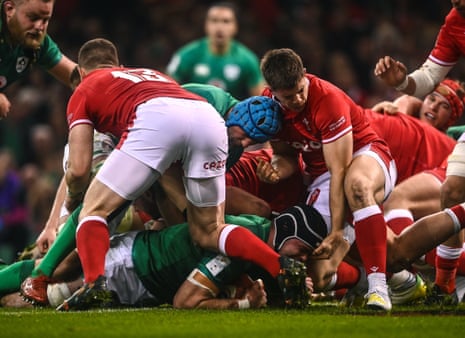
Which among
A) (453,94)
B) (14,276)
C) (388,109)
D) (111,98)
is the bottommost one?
(14,276)

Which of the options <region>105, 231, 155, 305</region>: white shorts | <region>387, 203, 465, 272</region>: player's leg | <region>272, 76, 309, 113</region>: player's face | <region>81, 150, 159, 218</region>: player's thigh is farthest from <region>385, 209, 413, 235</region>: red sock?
<region>81, 150, 159, 218</region>: player's thigh

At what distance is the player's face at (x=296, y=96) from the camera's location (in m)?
6.11

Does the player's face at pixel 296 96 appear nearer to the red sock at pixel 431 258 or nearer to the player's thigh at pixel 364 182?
the player's thigh at pixel 364 182

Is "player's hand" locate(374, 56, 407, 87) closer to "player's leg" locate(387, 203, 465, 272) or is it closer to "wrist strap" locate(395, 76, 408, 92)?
"wrist strap" locate(395, 76, 408, 92)

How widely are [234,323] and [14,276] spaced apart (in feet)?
5.92

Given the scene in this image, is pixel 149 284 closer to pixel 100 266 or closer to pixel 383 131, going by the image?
pixel 100 266

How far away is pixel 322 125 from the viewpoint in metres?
6.14

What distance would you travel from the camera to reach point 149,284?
615 cm

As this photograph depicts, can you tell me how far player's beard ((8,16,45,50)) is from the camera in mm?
6867

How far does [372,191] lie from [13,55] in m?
2.62

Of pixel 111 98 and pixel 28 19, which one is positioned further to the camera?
pixel 28 19

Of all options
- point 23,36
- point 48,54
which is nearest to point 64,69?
point 48,54

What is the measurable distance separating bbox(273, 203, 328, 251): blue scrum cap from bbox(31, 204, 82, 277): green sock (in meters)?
1.17

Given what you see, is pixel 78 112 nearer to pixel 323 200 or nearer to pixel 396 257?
pixel 323 200
